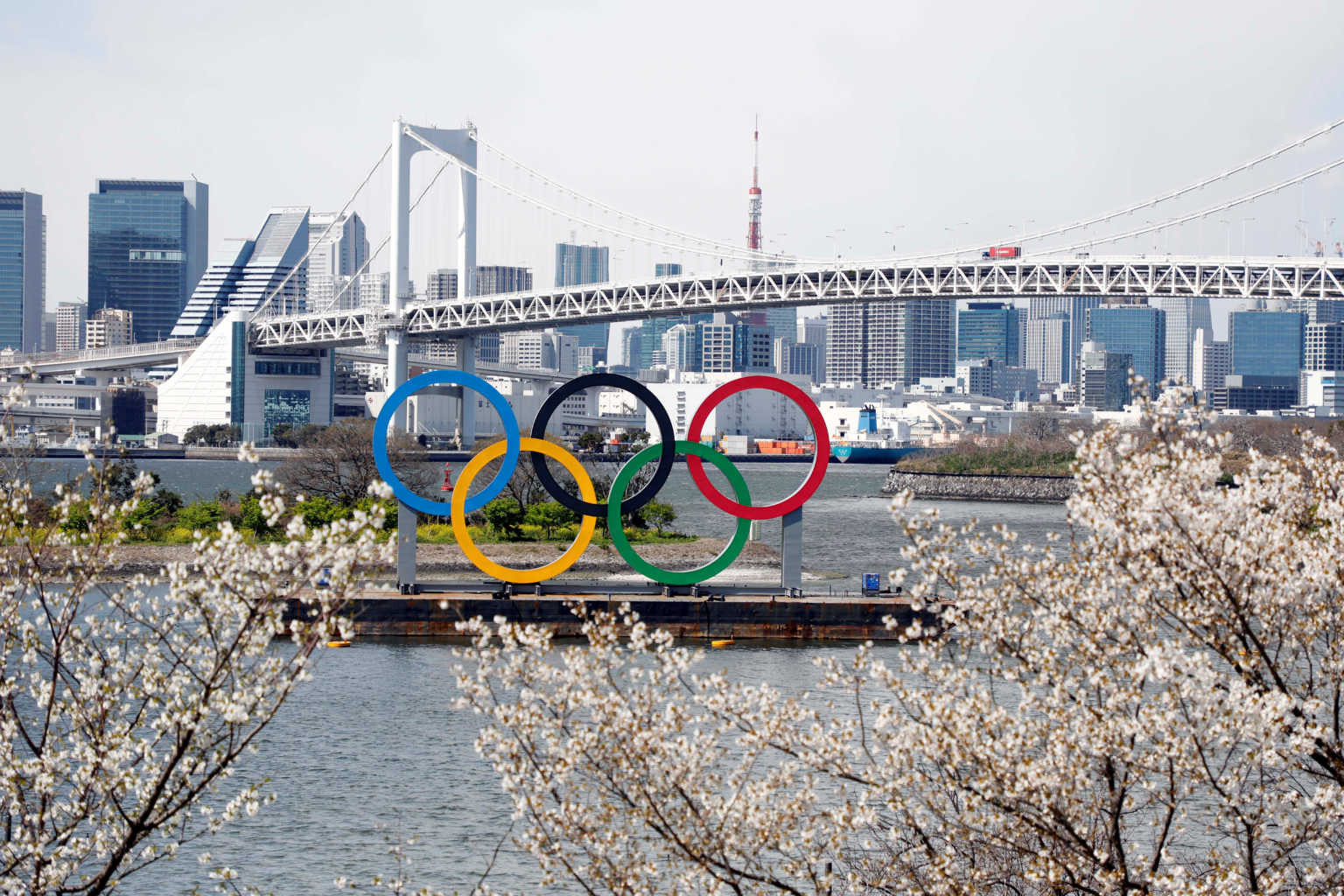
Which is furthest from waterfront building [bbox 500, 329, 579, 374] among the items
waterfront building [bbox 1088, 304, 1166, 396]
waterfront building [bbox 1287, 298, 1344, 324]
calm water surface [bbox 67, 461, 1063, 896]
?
calm water surface [bbox 67, 461, 1063, 896]

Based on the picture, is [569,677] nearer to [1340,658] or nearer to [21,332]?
[1340,658]

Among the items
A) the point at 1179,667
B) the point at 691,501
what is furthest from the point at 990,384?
the point at 1179,667

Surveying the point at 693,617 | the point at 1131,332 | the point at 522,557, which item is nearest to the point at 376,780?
the point at 693,617

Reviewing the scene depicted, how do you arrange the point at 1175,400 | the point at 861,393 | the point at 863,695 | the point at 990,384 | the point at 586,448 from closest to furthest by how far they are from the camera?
the point at 1175,400 < the point at 863,695 < the point at 586,448 < the point at 861,393 < the point at 990,384

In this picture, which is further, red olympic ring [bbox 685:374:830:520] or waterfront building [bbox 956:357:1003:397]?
waterfront building [bbox 956:357:1003:397]

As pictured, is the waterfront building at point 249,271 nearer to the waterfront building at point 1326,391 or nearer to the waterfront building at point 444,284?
the waterfront building at point 444,284

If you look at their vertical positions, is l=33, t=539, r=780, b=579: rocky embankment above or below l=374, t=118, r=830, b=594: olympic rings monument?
below

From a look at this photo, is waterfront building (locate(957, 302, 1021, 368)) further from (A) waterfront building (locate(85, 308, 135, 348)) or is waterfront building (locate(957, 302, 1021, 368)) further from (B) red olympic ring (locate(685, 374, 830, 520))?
(B) red olympic ring (locate(685, 374, 830, 520))
